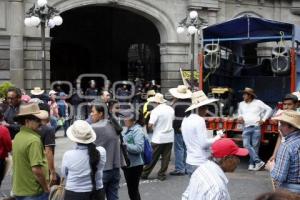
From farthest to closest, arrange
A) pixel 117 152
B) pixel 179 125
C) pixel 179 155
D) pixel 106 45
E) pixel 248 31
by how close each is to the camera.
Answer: pixel 106 45 < pixel 248 31 < pixel 179 125 < pixel 179 155 < pixel 117 152

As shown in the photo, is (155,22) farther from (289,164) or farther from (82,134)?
(289,164)

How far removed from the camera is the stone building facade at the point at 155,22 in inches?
833

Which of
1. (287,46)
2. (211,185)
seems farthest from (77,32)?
(211,185)

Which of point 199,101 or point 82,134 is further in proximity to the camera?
point 199,101

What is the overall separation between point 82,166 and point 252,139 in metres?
6.27

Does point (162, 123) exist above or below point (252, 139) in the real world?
above

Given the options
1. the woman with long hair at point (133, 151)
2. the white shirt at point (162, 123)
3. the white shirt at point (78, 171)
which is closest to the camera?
the white shirt at point (78, 171)

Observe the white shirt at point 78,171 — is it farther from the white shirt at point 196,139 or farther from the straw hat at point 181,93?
the straw hat at point 181,93

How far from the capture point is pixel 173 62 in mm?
24609

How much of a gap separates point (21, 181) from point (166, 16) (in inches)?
778

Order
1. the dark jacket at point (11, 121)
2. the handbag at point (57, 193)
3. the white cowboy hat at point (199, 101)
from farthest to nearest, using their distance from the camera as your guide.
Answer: the dark jacket at point (11, 121) < the white cowboy hat at point (199, 101) < the handbag at point (57, 193)

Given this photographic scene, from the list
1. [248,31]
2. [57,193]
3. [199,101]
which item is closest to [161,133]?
→ [199,101]

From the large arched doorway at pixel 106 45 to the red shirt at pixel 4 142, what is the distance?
73.6 ft

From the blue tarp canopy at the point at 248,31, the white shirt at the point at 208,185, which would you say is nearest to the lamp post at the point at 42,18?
the blue tarp canopy at the point at 248,31
